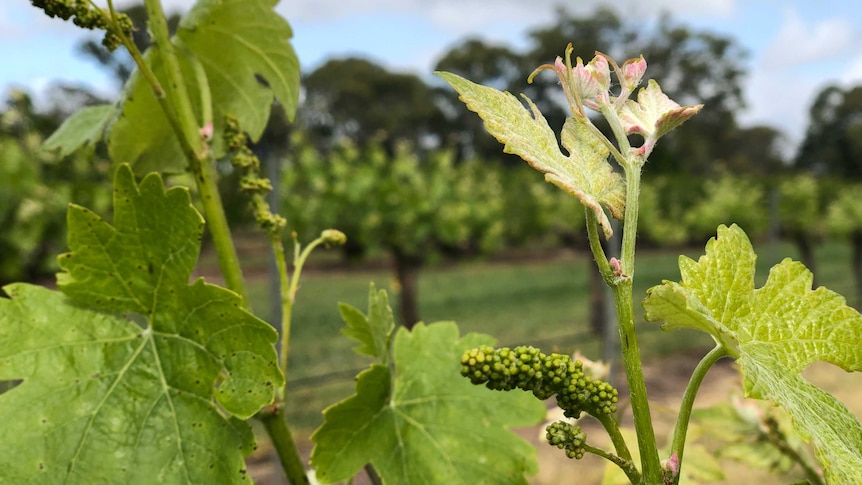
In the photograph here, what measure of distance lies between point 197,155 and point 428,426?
32cm

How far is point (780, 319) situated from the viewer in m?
0.44

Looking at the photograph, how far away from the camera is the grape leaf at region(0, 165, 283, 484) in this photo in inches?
A: 19.1

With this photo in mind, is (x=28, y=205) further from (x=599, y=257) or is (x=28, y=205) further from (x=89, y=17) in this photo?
(x=599, y=257)

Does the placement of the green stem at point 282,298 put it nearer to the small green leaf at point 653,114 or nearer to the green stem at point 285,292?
the green stem at point 285,292

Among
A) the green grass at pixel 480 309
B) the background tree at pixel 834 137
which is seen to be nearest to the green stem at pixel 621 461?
the green grass at pixel 480 309

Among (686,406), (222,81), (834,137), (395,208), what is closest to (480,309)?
(395,208)

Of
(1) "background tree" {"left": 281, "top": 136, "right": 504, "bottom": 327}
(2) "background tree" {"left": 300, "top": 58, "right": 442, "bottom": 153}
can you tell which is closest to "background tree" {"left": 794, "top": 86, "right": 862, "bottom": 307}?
(2) "background tree" {"left": 300, "top": 58, "right": 442, "bottom": 153}

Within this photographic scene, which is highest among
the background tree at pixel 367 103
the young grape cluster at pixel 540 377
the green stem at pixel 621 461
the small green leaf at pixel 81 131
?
the background tree at pixel 367 103

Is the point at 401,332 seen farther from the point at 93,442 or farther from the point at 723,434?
the point at 723,434

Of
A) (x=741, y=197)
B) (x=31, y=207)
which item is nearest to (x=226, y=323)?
(x=31, y=207)

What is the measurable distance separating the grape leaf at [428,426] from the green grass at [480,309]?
10.1 ft

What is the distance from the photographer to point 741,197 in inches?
344

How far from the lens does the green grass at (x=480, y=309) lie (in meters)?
5.37

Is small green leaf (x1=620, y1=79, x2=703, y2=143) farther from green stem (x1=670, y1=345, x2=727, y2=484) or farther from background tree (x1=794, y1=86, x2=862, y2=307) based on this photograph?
background tree (x1=794, y1=86, x2=862, y2=307)
